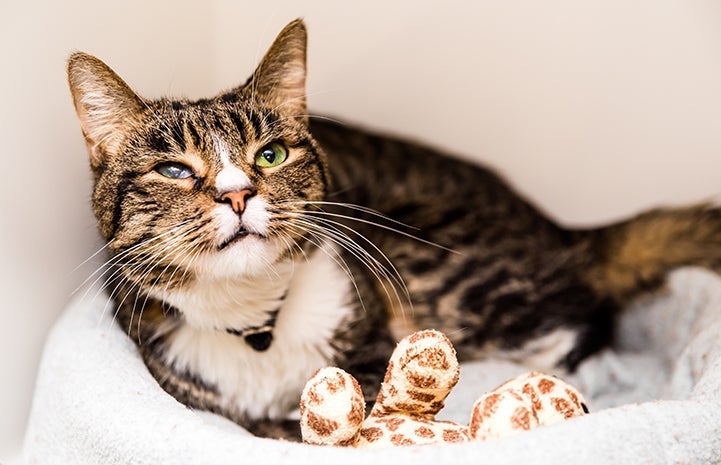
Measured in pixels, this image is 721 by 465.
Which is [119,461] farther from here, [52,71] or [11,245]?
[52,71]

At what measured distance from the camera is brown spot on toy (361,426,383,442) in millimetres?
1122

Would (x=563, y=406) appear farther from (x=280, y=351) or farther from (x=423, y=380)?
(x=280, y=351)

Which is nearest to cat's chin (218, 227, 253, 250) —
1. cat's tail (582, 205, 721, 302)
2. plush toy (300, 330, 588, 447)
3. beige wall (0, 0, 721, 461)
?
plush toy (300, 330, 588, 447)

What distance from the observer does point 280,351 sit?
1.45 meters

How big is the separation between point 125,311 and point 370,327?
0.52 metres

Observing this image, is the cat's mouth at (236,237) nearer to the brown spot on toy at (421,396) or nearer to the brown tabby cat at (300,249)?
the brown tabby cat at (300,249)

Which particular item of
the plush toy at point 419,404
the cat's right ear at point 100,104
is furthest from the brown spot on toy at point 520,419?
the cat's right ear at point 100,104

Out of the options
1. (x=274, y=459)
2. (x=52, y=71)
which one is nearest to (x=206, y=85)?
(x=52, y=71)

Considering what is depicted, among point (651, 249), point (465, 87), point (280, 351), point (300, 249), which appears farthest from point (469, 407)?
point (465, 87)

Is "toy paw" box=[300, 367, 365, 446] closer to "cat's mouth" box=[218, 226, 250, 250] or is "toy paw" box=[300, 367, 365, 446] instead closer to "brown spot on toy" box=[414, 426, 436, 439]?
"brown spot on toy" box=[414, 426, 436, 439]

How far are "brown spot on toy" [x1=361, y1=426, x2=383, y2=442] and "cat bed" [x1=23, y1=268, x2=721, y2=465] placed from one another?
0.42ft

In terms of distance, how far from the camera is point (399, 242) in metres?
1.77

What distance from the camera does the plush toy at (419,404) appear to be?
1017 mm

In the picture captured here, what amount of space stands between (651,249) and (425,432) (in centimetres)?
100
